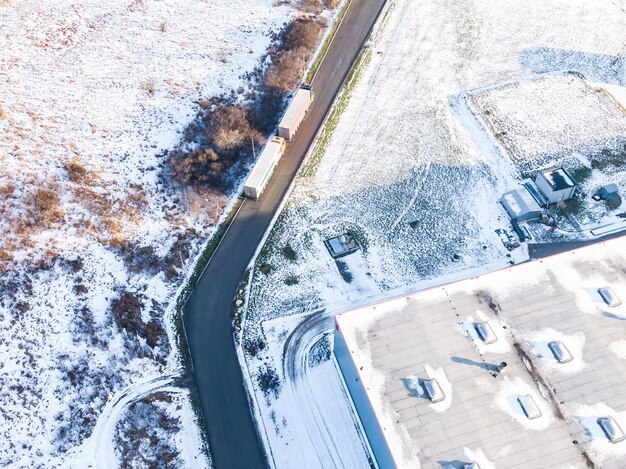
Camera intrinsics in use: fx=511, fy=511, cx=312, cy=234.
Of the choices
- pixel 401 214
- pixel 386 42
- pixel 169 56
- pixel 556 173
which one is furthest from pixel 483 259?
pixel 169 56

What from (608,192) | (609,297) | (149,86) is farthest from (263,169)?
(608,192)

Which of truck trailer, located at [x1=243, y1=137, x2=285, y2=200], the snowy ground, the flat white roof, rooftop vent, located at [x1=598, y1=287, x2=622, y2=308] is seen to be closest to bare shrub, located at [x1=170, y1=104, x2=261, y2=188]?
truck trailer, located at [x1=243, y1=137, x2=285, y2=200]

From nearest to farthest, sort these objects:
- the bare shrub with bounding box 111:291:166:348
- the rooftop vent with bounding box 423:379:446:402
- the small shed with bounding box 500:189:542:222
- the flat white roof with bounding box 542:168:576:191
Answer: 1. the rooftop vent with bounding box 423:379:446:402
2. the bare shrub with bounding box 111:291:166:348
3. the small shed with bounding box 500:189:542:222
4. the flat white roof with bounding box 542:168:576:191

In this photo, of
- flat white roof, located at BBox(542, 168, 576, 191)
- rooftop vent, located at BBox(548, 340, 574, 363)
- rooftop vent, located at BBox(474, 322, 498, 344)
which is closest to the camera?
rooftop vent, located at BBox(548, 340, 574, 363)

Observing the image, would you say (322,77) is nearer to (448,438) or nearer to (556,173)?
(556,173)

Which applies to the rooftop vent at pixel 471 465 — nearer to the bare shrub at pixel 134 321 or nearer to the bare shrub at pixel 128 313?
the bare shrub at pixel 134 321

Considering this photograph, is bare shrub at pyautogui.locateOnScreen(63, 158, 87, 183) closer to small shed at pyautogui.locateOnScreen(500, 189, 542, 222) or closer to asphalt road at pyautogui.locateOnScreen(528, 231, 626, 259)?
small shed at pyautogui.locateOnScreen(500, 189, 542, 222)
